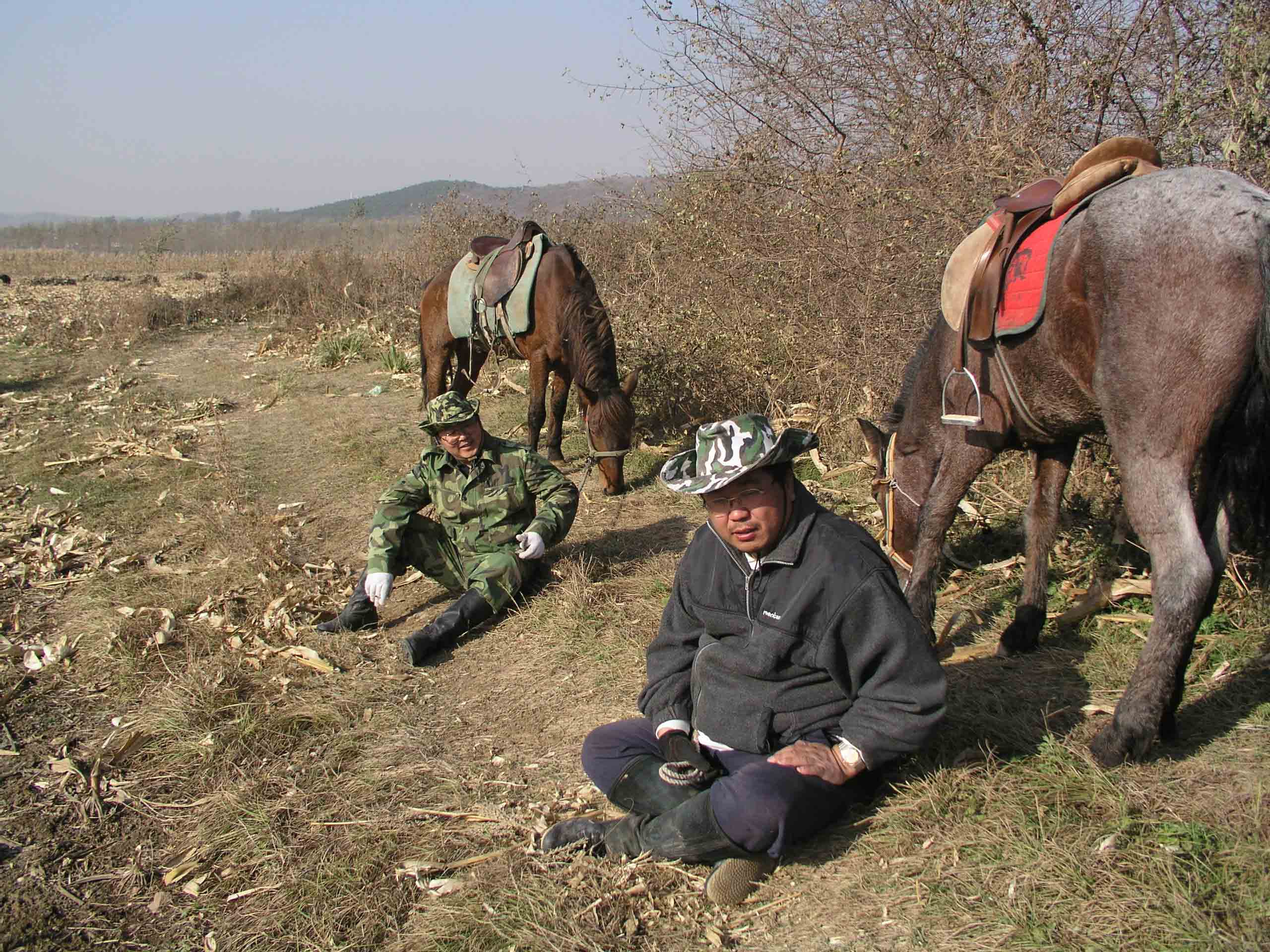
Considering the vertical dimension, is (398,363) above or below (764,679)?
above

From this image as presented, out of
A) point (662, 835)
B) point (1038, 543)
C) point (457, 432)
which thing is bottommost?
point (662, 835)

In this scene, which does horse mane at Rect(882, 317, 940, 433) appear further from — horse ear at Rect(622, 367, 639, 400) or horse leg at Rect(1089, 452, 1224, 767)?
horse ear at Rect(622, 367, 639, 400)

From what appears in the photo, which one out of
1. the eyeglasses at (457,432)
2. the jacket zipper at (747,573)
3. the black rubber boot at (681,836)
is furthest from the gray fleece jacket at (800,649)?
the eyeglasses at (457,432)

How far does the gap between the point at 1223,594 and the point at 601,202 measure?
10320 millimetres

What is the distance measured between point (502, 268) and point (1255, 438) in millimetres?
6445

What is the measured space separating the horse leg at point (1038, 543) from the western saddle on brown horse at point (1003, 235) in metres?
0.57

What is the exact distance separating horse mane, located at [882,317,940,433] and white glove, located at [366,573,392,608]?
291 centimetres

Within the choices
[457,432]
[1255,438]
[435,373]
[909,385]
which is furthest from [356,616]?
[435,373]

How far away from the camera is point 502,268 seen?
8.30 m

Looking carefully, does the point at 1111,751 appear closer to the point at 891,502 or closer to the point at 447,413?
the point at 891,502

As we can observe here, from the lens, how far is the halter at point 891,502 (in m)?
4.68

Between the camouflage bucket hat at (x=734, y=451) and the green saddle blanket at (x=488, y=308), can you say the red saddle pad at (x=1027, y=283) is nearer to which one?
the camouflage bucket hat at (x=734, y=451)

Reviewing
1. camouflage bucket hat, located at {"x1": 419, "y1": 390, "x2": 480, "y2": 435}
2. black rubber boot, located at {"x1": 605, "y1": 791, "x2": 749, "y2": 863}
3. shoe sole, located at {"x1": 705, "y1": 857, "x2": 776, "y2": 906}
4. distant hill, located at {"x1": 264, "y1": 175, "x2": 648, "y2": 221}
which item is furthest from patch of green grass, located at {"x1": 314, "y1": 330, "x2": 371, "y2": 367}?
shoe sole, located at {"x1": 705, "y1": 857, "x2": 776, "y2": 906}

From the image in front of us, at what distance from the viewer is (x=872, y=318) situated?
711 centimetres
